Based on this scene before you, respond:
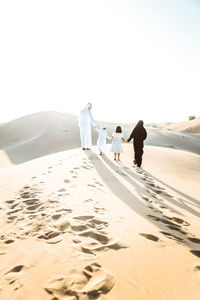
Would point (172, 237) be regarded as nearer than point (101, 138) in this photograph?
Yes

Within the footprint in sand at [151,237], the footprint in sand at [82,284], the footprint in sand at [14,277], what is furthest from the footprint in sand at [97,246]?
the footprint in sand at [14,277]

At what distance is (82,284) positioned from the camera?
155 cm

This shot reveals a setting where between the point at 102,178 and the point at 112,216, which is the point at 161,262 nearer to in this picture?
the point at 112,216

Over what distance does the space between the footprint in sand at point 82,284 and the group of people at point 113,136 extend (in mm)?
6304

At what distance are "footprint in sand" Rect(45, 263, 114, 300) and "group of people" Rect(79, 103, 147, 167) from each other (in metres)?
6.30

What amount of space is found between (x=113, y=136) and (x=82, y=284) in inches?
270

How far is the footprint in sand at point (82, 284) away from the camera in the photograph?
1449 mm

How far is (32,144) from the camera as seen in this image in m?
16.2

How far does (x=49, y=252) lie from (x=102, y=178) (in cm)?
340

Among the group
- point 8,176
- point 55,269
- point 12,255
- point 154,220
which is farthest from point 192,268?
point 8,176

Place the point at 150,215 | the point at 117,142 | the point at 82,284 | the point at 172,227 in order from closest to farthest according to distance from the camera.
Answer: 1. the point at 82,284
2. the point at 172,227
3. the point at 150,215
4. the point at 117,142

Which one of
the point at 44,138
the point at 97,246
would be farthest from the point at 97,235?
the point at 44,138

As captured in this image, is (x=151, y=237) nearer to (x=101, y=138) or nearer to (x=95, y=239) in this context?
(x=95, y=239)

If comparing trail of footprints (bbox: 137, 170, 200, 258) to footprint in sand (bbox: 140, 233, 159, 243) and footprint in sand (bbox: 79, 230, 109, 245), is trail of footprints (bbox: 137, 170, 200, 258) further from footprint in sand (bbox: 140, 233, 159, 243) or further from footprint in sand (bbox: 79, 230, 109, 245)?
footprint in sand (bbox: 79, 230, 109, 245)
